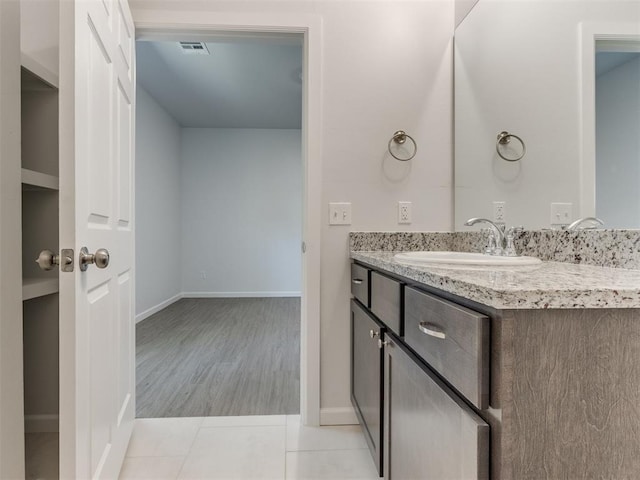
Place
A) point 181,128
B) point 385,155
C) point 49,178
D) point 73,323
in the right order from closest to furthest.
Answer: point 73,323, point 49,178, point 385,155, point 181,128

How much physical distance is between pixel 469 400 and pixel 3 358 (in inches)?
39.5

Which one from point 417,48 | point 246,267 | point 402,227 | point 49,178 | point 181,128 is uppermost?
point 181,128

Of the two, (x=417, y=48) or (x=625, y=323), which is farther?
(x=417, y=48)

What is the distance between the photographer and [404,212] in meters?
1.84

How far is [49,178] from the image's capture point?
51.4 inches

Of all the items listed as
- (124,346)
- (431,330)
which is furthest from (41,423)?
(431,330)

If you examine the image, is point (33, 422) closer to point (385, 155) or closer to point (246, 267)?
point (385, 155)

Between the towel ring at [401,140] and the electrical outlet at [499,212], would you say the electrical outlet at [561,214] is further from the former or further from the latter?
the towel ring at [401,140]

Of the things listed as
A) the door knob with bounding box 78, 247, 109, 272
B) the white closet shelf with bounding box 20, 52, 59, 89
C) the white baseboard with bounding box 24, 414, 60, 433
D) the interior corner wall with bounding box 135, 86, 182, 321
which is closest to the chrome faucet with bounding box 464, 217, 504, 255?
the door knob with bounding box 78, 247, 109, 272

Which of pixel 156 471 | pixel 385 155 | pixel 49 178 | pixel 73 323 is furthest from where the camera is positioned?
pixel 385 155

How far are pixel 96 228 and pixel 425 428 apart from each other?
1088mm

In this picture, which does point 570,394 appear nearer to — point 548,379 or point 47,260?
point 548,379

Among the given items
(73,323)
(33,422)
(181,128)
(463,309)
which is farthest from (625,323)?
(181,128)

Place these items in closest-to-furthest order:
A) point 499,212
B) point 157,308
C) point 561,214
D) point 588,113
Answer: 1. point 588,113
2. point 561,214
3. point 499,212
4. point 157,308
